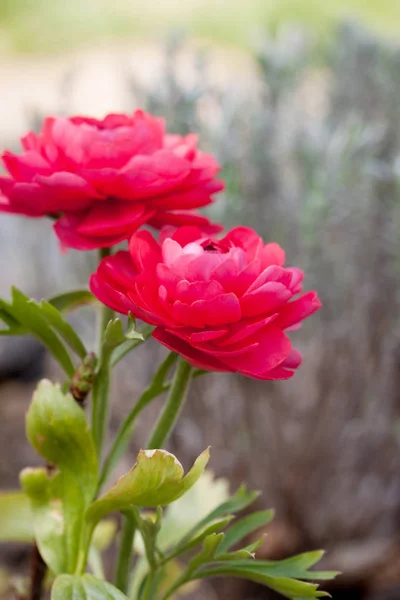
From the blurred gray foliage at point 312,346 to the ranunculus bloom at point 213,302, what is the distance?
25.0 inches

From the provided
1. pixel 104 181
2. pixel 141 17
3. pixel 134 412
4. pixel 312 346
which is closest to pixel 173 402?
pixel 134 412

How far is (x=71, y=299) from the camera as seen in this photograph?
1.47ft

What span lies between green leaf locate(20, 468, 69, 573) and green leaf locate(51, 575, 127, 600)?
0.03 meters

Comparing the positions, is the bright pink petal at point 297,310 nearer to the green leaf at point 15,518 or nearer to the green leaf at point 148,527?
the green leaf at point 148,527

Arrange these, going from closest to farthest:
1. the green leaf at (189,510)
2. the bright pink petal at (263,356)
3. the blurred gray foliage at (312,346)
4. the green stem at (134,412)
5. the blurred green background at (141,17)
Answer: the bright pink petal at (263,356) < the green stem at (134,412) < the green leaf at (189,510) < the blurred gray foliage at (312,346) < the blurred green background at (141,17)

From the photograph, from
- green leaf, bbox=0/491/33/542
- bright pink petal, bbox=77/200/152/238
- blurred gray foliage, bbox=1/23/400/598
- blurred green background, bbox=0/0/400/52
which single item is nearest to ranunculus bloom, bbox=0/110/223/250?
bright pink petal, bbox=77/200/152/238

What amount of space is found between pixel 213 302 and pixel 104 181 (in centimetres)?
11

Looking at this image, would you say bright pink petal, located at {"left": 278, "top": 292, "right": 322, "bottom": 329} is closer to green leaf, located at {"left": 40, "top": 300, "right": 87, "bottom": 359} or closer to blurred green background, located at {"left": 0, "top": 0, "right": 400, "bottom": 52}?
green leaf, located at {"left": 40, "top": 300, "right": 87, "bottom": 359}

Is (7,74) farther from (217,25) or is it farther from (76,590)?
(76,590)

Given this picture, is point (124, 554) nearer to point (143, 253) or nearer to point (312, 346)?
point (143, 253)

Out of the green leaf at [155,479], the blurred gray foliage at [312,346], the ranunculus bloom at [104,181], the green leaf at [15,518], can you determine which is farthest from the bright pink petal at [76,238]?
the blurred gray foliage at [312,346]

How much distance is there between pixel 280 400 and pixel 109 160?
2.48ft

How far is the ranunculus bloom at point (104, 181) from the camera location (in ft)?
1.21

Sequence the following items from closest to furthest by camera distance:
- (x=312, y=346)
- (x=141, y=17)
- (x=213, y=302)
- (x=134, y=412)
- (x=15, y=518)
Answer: (x=213, y=302), (x=134, y=412), (x=15, y=518), (x=312, y=346), (x=141, y=17)
